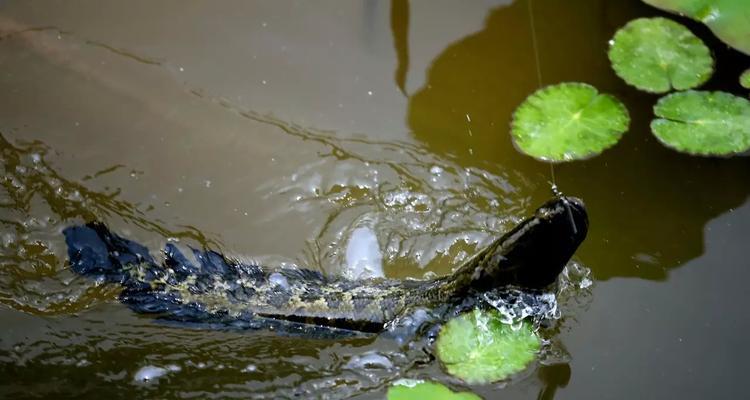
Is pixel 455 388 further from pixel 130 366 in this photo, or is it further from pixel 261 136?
pixel 261 136

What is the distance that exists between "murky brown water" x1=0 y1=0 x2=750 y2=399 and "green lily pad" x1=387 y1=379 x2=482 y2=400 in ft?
0.29

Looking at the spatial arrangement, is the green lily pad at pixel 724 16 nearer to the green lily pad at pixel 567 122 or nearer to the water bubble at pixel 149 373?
the green lily pad at pixel 567 122

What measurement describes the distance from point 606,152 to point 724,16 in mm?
902

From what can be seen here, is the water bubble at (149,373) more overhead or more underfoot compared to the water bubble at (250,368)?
more overhead

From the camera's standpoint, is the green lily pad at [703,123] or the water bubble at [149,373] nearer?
the water bubble at [149,373]

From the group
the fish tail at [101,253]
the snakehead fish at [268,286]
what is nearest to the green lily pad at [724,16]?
the snakehead fish at [268,286]

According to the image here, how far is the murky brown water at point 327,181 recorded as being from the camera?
9.52 feet

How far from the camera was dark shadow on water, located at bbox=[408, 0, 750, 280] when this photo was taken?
3.22 metres

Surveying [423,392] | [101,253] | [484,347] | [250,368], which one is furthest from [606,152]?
[101,253]

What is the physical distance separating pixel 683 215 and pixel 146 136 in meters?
2.61

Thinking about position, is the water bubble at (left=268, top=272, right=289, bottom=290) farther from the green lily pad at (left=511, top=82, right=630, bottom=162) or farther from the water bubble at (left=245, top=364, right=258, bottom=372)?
the green lily pad at (left=511, top=82, right=630, bottom=162)

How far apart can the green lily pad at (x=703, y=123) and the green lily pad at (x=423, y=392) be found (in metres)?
1.57

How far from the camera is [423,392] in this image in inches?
107

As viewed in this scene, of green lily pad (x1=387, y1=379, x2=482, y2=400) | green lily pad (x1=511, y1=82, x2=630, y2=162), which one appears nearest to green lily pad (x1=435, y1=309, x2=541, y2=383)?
green lily pad (x1=387, y1=379, x2=482, y2=400)
